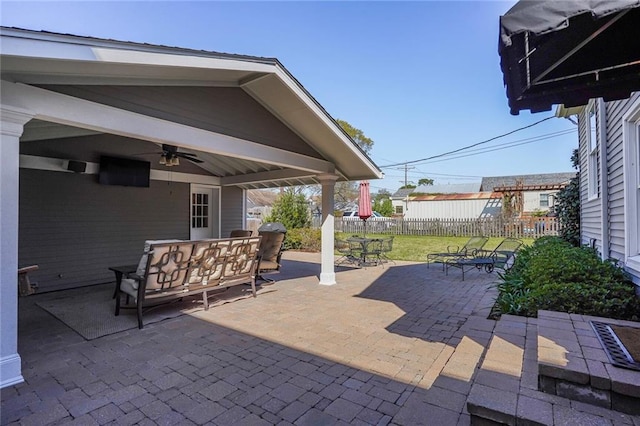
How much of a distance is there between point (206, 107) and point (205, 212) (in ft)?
18.6

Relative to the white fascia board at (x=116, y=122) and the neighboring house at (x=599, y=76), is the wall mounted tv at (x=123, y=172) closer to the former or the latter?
the white fascia board at (x=116, y=122)

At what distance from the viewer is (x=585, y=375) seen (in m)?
2.09

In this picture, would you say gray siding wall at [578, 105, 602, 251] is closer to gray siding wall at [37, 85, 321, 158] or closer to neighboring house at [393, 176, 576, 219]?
gray siding wall at [37, 85, 321, 158]

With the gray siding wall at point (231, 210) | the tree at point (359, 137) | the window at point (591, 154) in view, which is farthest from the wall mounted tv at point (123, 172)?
the tree at point (359, 137)

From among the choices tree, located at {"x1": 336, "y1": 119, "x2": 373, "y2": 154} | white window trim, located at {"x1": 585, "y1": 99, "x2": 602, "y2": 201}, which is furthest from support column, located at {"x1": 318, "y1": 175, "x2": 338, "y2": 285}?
tree, located at {"x1": 336, "y1": 119, "x2": 373, "y2": 154}

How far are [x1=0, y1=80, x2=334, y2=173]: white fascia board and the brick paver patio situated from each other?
8.13 feet

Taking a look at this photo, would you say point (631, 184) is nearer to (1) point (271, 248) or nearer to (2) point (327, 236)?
(2) point (327, 236)

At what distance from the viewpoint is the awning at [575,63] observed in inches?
90.9

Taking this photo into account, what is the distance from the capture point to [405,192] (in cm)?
4047

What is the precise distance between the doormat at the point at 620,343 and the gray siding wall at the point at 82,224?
838 centimetres

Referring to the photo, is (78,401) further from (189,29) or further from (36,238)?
(189,29)

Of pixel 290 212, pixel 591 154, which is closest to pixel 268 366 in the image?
pixel 591 154

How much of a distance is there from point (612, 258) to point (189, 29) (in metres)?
10.4

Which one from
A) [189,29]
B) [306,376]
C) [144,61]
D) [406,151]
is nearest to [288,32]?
[189,29]
